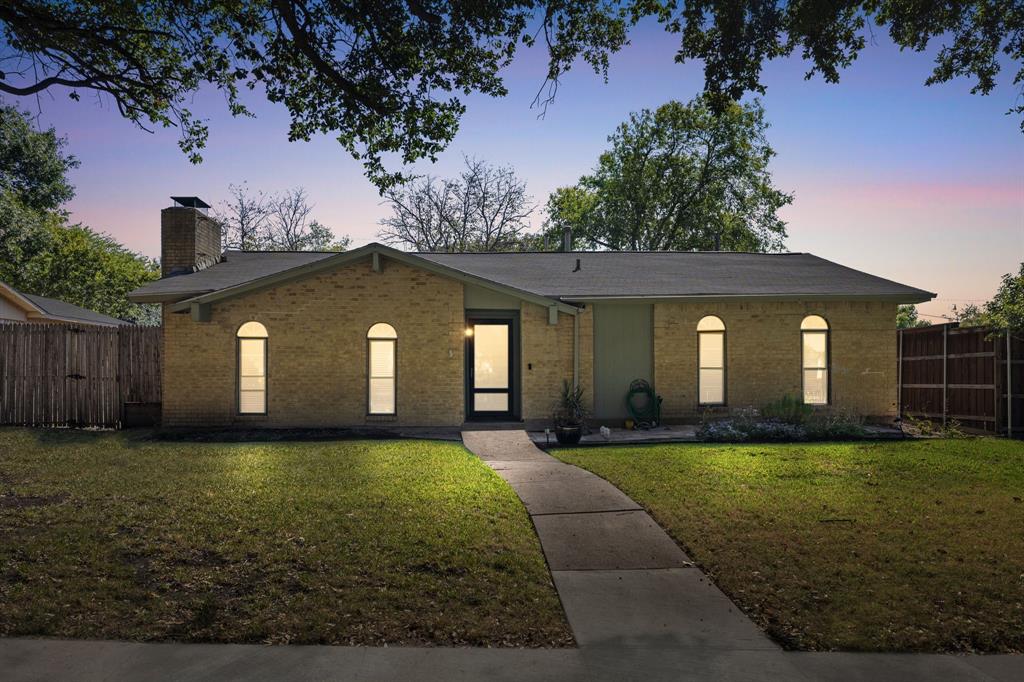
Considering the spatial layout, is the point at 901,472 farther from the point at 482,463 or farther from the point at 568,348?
the point at 568,348

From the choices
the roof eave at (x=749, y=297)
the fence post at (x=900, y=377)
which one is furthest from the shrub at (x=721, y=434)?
the fence post at (x=900, y=377)

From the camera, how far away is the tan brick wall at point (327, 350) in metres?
14.3

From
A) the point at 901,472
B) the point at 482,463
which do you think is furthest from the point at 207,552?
the point at 901,472

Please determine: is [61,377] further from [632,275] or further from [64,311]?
[64,311]

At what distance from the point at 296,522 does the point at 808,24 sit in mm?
8344

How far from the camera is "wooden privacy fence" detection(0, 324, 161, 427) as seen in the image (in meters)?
14.5

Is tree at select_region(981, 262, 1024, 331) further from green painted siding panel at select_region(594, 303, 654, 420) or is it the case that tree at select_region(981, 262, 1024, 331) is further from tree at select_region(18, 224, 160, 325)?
tree at select_region(18, 224, 160, 325)

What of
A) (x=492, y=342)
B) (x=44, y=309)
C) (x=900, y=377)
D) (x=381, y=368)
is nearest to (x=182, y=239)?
(x=381, y=368)

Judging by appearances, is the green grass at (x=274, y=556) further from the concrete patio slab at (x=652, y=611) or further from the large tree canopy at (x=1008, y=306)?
the large tree canopy at (x=1008, y=306)

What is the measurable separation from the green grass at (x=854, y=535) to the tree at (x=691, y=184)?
83.9ft

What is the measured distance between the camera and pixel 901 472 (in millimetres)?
9453

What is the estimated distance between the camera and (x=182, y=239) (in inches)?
690

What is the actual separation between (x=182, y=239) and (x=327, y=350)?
621 centimetres

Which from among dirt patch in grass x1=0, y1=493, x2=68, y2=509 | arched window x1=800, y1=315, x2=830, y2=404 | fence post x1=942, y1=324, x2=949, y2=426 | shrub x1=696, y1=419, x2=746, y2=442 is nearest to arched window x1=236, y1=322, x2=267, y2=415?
dirt patch in grass x1=0, y1=493, x2=68, y2=509
